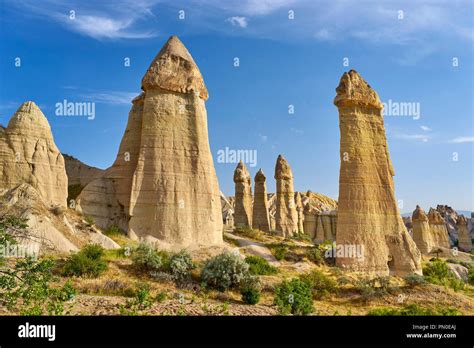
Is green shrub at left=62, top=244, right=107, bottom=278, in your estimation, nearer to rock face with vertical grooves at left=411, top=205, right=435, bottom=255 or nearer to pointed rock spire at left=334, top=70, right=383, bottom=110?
pointed rock spire at left=334, top=70, right=383, bottom=110

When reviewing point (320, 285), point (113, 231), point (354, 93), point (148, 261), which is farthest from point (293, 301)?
point (354, 93)

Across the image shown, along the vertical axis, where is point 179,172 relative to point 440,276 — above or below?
above

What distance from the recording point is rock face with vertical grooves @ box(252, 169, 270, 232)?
50.2m

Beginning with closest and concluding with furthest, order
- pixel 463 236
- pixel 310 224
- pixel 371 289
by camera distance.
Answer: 1. pixel 371 289
2. pixel 310 224
3. pixel 463 236

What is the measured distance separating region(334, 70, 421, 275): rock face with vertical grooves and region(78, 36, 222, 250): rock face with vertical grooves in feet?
25.9

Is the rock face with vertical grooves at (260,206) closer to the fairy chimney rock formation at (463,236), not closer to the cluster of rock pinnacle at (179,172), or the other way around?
the cluster of rock pinnacle at (179,172)

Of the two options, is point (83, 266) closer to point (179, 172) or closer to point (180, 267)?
point (180, 267)

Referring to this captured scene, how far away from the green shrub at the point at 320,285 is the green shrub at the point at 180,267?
497cm

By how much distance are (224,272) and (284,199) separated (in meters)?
37.2

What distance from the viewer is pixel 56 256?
57.4 feet

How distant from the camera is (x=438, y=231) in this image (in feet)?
208
